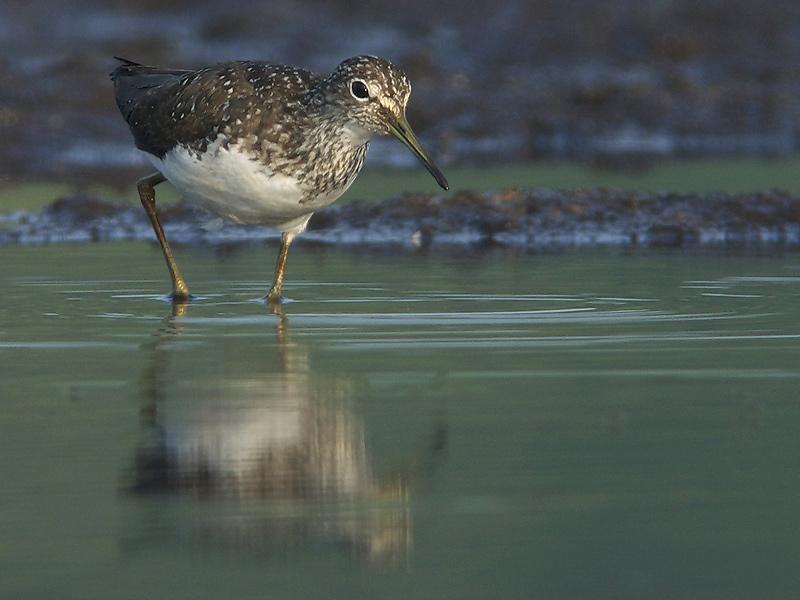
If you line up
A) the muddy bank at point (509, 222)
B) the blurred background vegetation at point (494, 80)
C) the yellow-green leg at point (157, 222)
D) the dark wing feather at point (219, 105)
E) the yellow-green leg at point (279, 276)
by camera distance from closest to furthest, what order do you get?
the dark wing feather at point (219, 105) → the yellow-green leg at point (279, 276) → the yellow-green leg at point (157, 222) → the muddy bank at point (509, 222) → the blurred background vegetation at point (494, 80)

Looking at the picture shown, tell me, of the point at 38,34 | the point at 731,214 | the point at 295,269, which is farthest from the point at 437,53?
the point at 295,269

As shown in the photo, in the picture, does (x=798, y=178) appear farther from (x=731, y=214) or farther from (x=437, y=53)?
(x=437, y=53)

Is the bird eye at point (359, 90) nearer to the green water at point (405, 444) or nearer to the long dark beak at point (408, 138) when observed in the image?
the long dark beak at point (408, 138)

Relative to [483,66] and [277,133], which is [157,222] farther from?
[483,66]

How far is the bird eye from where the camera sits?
830 centimetres

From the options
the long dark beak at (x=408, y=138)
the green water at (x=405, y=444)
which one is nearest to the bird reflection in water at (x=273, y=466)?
the green water at (x=405, y=444)

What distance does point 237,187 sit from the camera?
27.5ft

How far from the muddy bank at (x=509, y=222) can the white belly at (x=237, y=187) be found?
9.33 ft

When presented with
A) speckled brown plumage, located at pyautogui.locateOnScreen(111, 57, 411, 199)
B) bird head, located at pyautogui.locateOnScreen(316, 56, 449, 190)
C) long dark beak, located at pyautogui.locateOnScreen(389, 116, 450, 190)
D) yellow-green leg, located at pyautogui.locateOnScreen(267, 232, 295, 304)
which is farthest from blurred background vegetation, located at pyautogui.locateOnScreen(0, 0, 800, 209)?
long dark beak, located at pyautogui.locateOnScreen(389, 116, 450, 190)

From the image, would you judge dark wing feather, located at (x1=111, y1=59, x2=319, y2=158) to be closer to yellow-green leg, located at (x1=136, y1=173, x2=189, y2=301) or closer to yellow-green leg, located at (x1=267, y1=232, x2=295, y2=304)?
yellow-green leg, located at (x1=136, y1=173, x2=189, y2=301)

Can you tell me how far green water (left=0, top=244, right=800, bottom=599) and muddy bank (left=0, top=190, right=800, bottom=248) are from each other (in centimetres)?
287

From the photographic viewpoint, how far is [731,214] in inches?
479

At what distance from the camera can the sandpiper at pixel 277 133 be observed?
8.33 metres

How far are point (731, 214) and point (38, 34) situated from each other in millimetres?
13857
